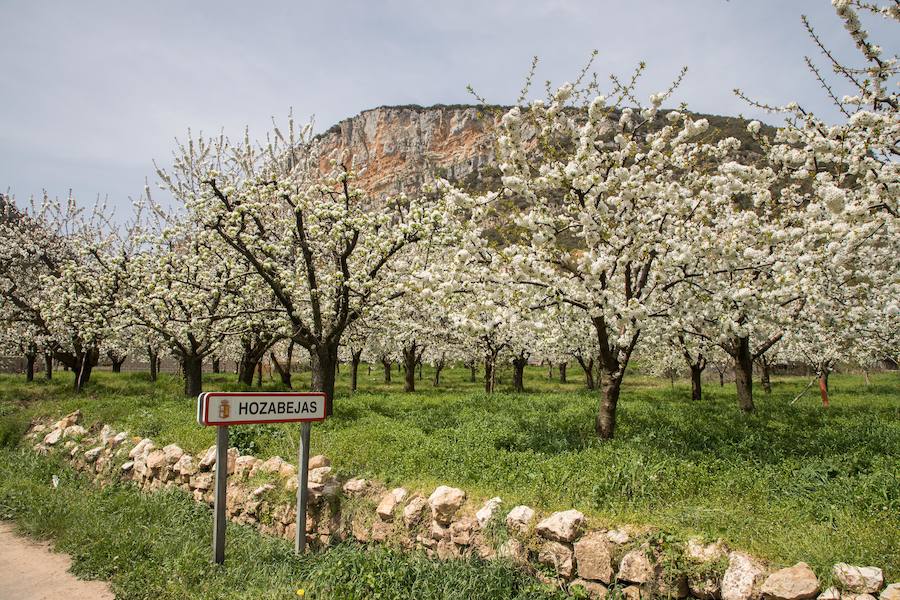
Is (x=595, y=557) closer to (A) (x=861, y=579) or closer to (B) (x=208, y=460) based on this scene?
(A) (x=861, y=579)

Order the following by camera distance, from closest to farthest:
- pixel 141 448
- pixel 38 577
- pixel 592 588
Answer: pixel 592 588 → pixel 38 577 → pixel 141 448

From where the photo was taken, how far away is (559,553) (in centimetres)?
509

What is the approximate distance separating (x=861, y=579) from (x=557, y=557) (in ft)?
7.95

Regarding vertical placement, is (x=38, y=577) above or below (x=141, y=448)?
below

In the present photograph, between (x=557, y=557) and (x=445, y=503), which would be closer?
(x=557, y=557)

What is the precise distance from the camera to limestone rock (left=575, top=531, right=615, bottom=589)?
4.80 meters

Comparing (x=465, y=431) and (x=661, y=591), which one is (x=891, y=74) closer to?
(x=661, y=591)

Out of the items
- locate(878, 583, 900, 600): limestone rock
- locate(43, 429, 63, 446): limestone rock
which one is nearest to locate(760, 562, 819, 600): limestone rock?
locate(878, 583, 900, 600): limestone rock

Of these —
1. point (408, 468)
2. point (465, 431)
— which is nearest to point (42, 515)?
point (408, 468)

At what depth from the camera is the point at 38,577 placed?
6.30 meters

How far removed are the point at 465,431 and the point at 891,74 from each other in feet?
27.6

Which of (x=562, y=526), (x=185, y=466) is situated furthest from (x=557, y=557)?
(x=185, y=466)

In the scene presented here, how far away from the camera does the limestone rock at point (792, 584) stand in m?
3.94

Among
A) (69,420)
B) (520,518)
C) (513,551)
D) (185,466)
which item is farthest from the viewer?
(69,420)
